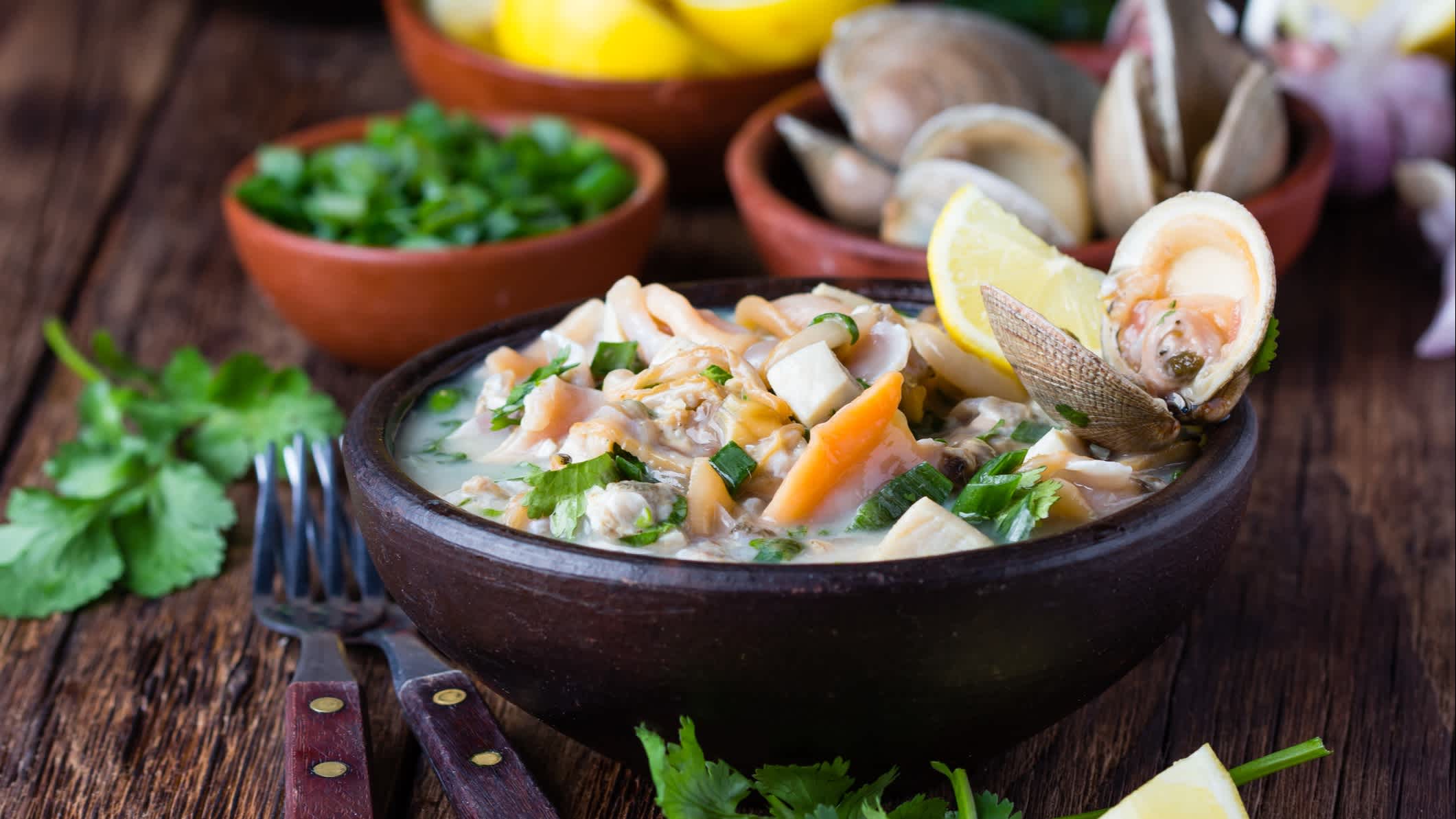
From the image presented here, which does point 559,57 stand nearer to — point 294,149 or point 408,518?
point 294,149

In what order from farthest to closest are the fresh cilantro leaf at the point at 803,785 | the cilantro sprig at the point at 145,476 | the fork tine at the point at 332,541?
the cilantro sprig at the point at 145,476 → the fork tine at the point at 332,541 → the fresh cilantro leaf at the point at 803,785

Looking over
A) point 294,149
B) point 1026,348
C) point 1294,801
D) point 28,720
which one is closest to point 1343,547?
point 1294,801

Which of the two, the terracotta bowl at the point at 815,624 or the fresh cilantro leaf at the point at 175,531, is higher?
the terracotta bowl at the point at 815,624

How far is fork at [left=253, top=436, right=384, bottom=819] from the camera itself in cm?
173

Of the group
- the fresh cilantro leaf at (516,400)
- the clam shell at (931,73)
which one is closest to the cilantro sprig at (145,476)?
the fresh cilantro leaf at (516,400)

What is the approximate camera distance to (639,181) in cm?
335

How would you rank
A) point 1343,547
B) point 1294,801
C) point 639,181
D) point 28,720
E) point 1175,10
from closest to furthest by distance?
point 1294,801, point 28,720, point 1343,547, point 1175,10, point 639,181

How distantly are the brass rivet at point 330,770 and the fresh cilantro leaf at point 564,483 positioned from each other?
368 mm

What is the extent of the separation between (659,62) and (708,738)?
231cm

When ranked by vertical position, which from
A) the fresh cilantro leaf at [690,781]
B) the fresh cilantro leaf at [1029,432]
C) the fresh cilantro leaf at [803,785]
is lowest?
the fresh cilantro leaf at [803,785]

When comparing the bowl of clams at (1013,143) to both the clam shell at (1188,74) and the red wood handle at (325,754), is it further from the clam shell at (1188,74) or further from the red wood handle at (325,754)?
the red wood handle at (325,754)

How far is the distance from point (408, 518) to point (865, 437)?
0.50 m

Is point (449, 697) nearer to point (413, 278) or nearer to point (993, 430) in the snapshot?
point (993, 430)

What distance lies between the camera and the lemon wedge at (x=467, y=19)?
3.97 m
